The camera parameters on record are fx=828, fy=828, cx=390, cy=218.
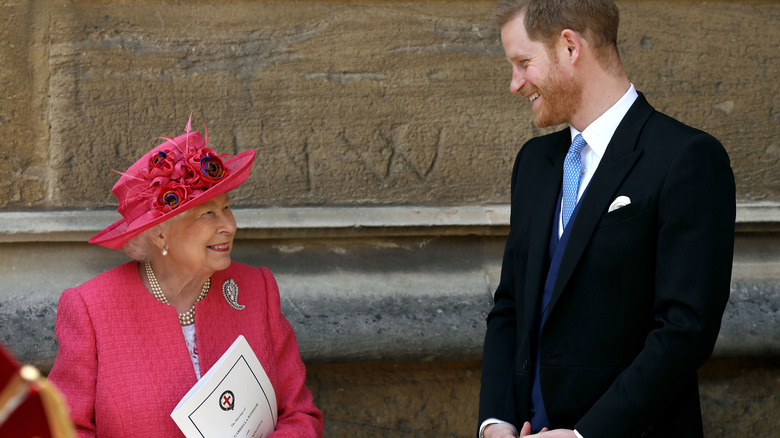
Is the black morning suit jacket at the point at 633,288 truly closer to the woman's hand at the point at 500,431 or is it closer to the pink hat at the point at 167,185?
the woman's hand at the point at 500,431

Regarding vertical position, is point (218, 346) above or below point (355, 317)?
above

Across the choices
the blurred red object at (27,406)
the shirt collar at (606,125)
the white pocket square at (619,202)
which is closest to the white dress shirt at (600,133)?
the shirt collar at (606,125)

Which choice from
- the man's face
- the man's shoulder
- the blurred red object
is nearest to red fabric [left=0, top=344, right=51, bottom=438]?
the blurred red object

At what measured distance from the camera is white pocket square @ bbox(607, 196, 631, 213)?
1855 mm

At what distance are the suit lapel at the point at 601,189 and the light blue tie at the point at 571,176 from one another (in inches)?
3.1

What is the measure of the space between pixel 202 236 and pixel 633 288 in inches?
44.3

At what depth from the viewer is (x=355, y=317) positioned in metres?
3.17

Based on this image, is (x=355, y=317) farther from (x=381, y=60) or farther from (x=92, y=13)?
(x=92, y=13)

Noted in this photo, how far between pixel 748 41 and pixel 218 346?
8.18 ft

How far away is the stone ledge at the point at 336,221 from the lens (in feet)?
10.2

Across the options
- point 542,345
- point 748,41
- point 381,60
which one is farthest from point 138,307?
point 748,41

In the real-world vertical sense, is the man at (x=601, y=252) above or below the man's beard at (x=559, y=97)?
below

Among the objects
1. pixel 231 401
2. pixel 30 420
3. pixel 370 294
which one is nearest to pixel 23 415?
pixel 30 420

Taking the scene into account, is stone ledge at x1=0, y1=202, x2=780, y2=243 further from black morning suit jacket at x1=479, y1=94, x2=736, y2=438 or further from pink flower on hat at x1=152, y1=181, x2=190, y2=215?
black morning suit jacket at x1=479, y1=94, x2=736, y2=438
